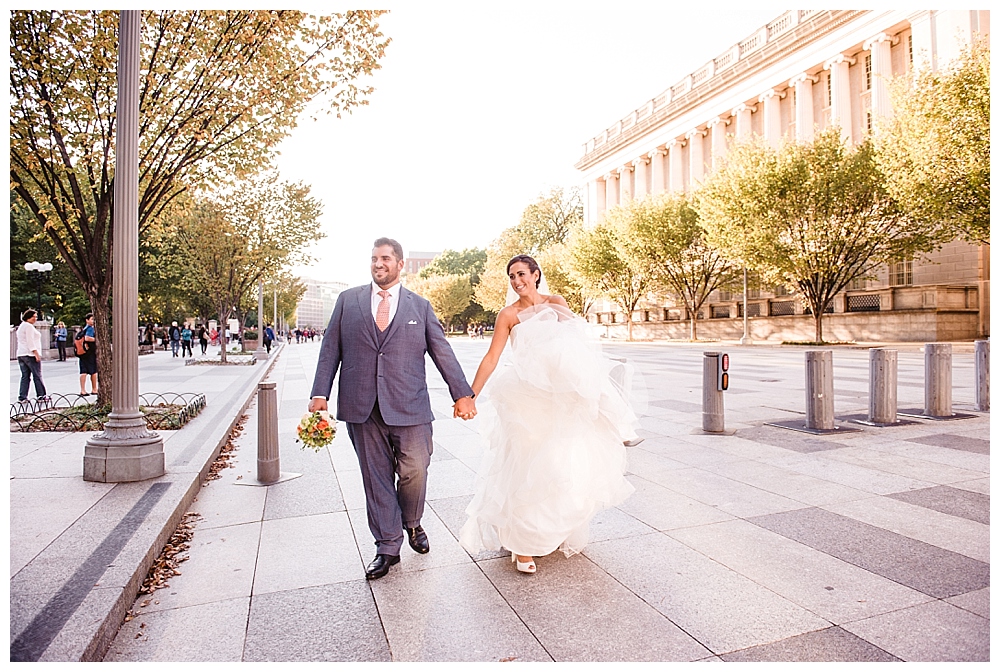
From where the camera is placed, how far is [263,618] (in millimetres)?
3490

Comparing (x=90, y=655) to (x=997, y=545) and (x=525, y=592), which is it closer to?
(x=525, y=592)

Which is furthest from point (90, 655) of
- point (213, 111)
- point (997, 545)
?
point (213, 111)

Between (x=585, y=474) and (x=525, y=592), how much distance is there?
0.75 meters

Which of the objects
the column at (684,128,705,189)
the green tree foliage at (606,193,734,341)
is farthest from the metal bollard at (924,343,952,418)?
the column at (684,128,705,189)

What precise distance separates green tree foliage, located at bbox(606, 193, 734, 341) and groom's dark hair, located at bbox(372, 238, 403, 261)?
4041 cm

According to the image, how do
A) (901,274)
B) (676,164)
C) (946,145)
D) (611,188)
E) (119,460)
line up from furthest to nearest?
(611,188) < (676,164) < (901,274) < (946,145) < (119,460)

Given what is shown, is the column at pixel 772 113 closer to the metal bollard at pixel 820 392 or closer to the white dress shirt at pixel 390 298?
the metal bollard at pixel 820 392

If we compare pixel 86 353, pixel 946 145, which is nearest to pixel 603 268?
pixel 946 145

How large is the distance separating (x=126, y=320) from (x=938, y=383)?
10130 millimetres

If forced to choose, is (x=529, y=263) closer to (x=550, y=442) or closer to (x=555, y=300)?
(x=555, y=300)

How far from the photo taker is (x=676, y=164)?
62688 mm

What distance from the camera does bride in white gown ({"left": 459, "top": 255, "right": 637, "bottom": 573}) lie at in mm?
3984

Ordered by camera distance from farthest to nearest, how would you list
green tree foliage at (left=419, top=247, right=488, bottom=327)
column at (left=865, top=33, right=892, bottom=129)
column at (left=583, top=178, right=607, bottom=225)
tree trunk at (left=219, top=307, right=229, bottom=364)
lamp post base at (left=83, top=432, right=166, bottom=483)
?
1. green tree foliage at (left=419, top=247, right=488, bottom=327)
2. column at (left=583, top=178, right=607, bottom=225)
3. column at (left=865, top=33, right=892, bottom=129)
4. tree trunk at (left=219, top=307, right=229, bottom=364)
5. lamp post base at (left=83, top=432, right=166, bottom=483)

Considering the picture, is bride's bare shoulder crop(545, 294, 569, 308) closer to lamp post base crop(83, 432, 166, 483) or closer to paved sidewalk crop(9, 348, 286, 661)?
paved sidewalk crop(9, 348, 286, 661)
